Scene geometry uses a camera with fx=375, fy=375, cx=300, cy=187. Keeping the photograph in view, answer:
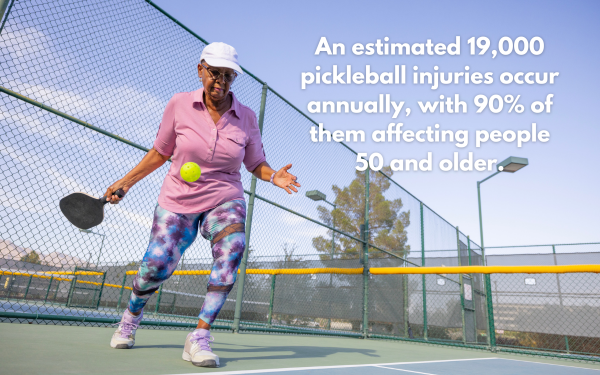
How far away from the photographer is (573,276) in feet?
36.3

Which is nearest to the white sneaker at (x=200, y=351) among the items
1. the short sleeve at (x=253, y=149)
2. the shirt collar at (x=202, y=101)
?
the short sleeve at (x=253, y=149)

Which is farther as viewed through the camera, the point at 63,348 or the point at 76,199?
the point at 76,199

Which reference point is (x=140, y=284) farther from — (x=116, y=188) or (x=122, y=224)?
(x=122, y=224)

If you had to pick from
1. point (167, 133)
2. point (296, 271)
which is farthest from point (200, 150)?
point (296, 271)

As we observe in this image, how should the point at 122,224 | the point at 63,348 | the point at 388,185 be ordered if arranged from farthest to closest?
the point at 388,185
the point at 122,224
the point at 63,348

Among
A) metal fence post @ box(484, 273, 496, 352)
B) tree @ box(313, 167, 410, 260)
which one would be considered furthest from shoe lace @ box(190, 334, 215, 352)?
metal fence post @ box(484, 273, 496, 352)

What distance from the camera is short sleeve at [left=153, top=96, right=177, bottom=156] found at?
7.93 feet

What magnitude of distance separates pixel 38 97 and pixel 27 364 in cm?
225

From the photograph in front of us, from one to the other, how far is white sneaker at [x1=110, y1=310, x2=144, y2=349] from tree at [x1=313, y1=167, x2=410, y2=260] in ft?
16.2

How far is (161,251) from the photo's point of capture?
2217mm

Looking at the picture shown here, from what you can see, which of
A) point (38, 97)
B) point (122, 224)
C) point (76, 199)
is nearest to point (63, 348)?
point (76, 199)

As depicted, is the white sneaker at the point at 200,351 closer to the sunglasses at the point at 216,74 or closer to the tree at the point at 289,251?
the sunglasses at the point at 216,74

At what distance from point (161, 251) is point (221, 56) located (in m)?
1.20

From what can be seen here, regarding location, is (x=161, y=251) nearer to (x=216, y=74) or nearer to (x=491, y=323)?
(x=216, y=74)
